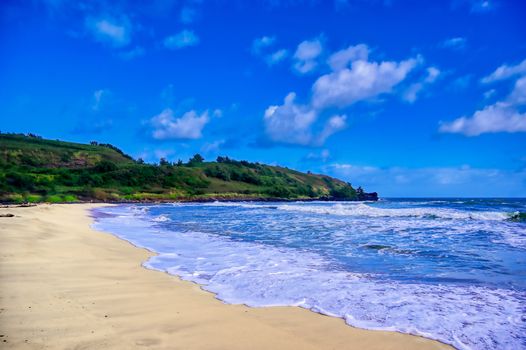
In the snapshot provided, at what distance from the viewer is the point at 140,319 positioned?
452cm

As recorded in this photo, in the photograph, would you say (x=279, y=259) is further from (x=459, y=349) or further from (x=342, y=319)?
(x=459, y=349)

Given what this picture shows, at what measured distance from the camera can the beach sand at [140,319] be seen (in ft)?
12.5

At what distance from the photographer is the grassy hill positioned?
5216 centimetres

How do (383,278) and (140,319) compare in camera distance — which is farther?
(383,278)

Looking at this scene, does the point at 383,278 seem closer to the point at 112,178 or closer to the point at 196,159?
the point at 112,178

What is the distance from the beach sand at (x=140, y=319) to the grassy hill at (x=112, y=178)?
4095 centimetres

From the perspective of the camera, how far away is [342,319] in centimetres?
473

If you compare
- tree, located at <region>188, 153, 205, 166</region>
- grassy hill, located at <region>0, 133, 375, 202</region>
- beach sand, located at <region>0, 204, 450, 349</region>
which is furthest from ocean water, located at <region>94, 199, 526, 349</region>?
tree, located at <region>188, 153, 205, 166</region>

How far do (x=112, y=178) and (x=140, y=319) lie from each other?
237ft

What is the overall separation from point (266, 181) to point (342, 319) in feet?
334

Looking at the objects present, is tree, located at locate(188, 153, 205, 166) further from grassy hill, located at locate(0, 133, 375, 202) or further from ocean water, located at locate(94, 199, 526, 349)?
ocean water, located at locate(94, 199, 526, 349)

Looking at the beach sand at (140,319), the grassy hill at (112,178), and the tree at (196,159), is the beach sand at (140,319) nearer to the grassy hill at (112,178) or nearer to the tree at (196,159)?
the grassy hill at (112,178)

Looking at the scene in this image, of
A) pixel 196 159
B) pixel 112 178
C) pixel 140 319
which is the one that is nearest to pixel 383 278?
pixel 140 319

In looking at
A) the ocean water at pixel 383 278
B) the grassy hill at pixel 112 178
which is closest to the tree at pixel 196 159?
the grassy hill at pixel 112 178
